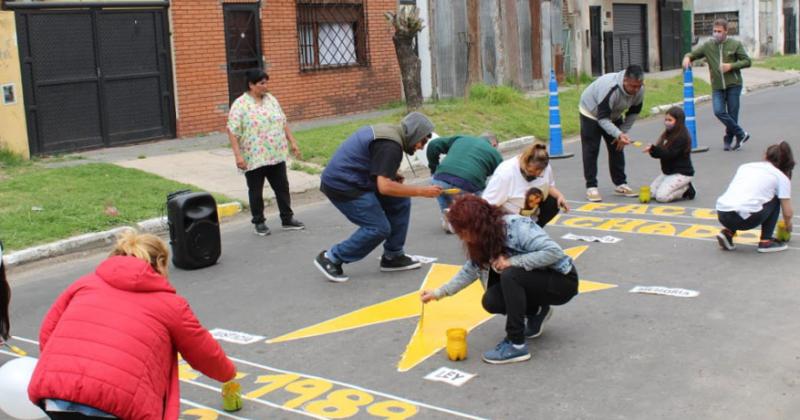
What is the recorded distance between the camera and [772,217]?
8750 millimetres

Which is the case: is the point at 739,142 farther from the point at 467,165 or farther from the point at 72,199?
the point at 72,199

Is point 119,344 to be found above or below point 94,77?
below

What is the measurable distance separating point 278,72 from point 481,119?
158 inches

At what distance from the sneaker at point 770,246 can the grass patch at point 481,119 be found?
7.73 m

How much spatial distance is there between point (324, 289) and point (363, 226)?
631 mm

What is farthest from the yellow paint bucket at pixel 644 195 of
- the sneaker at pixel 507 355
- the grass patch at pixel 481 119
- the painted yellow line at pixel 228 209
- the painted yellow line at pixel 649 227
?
the sneaker at pixel 507 355

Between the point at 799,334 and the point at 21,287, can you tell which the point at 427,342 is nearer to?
the point at 799,334

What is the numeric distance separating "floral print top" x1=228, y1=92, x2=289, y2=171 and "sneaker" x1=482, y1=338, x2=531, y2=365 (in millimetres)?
4934

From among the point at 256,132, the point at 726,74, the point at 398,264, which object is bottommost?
the point at 398,264

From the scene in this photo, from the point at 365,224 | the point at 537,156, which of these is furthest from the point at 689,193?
the point at 365,224

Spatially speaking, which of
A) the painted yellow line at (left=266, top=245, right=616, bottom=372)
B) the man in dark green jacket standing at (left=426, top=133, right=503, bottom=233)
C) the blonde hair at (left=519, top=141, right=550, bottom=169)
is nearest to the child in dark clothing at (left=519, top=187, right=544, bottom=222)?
the blonde hair at (left=519, top=141, right=550, bottom=169)

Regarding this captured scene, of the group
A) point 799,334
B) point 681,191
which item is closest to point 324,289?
point 799,334

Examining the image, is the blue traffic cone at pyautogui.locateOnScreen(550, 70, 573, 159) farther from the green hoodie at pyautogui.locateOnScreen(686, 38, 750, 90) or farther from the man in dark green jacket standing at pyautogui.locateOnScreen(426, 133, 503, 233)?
the man in dark green jacket standing at pyautogui.locateOnScreen(426, 133, 503, 233)

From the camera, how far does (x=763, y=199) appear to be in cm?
866
